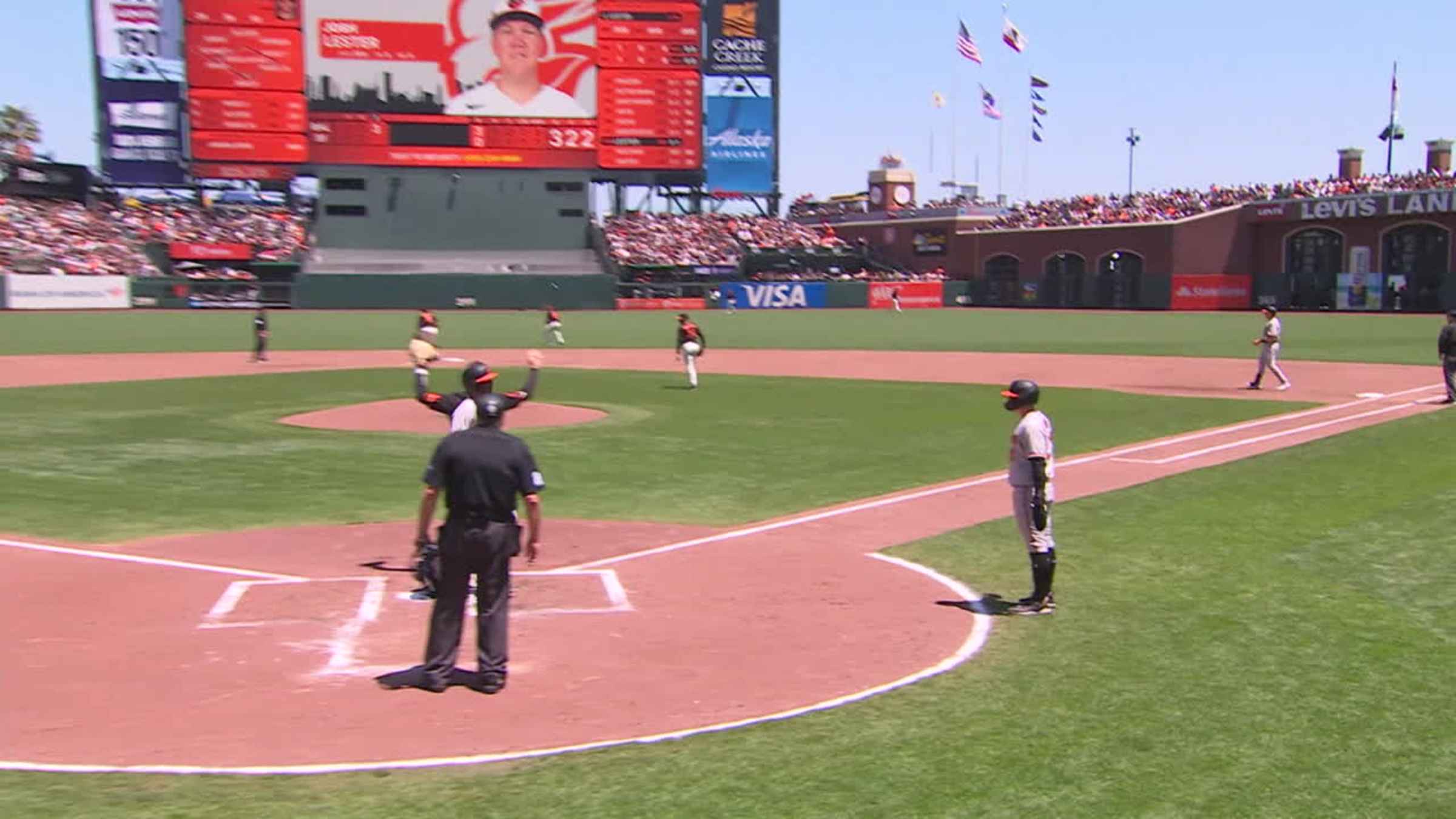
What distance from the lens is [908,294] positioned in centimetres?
8206

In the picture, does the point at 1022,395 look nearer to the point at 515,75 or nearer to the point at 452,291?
the point at 515,75

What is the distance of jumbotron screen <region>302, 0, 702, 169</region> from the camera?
64.2 metres

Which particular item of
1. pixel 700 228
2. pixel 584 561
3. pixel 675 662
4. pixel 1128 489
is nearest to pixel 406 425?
pixel 584 561

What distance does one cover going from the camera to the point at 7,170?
251 feet

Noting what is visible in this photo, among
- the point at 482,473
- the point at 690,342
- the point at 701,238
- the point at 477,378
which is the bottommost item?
the point at 690,342

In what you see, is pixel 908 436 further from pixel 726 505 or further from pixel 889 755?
pixel 889 755

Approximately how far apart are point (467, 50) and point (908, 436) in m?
52.0

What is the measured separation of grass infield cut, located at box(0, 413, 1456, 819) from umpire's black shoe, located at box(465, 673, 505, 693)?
1207 millimetres

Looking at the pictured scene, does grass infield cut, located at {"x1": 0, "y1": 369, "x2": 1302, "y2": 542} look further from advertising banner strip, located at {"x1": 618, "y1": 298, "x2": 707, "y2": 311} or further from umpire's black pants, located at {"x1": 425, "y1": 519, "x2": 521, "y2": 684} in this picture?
advertising banner strip, located at {"x1": 618, "y1": 298, "x2": 707, "y2": 311}

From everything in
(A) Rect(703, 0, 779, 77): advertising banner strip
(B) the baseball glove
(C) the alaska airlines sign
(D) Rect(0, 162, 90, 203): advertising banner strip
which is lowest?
(B) the baseball glove

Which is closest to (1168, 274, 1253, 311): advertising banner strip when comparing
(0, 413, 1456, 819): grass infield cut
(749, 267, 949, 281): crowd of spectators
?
(749, 267, 949, 281): crowd of spectators

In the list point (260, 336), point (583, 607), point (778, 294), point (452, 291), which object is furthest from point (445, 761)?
point (778, 294)

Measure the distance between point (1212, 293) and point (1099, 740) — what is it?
70776 mm

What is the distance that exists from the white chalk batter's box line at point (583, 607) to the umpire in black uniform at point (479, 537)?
95 cm
